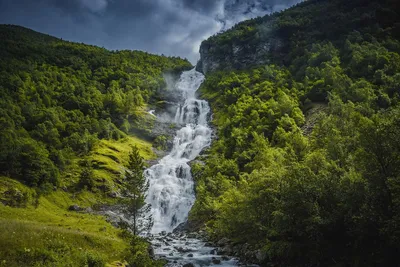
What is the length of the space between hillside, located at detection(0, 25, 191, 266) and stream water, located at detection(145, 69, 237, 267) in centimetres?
882

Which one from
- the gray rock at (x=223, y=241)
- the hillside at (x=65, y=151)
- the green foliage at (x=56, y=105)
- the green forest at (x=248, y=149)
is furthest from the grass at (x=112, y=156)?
the gray rock at (x=223, y=241)

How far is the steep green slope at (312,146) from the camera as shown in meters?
28.3

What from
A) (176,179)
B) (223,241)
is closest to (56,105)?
(176,179)

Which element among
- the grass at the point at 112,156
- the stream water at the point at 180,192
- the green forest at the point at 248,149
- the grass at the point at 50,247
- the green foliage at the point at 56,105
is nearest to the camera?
the grass at the point at 50,247

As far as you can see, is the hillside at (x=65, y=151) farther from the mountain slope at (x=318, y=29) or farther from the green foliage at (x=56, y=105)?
the mountain slope at (x=318, y=29)

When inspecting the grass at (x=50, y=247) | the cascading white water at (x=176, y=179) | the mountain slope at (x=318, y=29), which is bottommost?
the grass at (x=50, y=247)

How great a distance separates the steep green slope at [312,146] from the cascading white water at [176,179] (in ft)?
20.7

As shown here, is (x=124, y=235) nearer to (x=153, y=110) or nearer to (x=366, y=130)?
(x=366, y=130)

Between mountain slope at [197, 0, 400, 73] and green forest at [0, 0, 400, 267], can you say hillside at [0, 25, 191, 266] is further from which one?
mountain slope at [197, 0, 400, 73]

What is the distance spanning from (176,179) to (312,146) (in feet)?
140

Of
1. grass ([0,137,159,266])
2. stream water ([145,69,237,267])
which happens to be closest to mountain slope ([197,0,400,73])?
stream water ([145,69,237,267])

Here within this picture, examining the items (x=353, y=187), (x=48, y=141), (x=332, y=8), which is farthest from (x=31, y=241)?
(x=332, y=8)

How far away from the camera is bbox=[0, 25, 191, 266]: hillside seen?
29406 mm

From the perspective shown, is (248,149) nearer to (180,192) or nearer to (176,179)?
(176,179)
